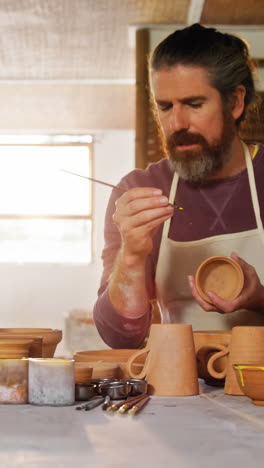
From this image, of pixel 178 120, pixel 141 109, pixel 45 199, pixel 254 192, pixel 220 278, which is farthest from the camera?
pixel 45 199

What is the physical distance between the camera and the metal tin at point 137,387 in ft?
4.26

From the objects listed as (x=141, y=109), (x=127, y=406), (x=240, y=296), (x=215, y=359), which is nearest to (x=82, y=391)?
(x=127, y=406)

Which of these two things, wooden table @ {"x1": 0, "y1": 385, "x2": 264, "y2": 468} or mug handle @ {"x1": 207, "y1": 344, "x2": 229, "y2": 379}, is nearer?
wooden table @ {"x1": 0, "y1": 385, "x2": 264, "y2": 468}

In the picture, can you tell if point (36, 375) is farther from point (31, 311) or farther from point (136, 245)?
point (31, 311)

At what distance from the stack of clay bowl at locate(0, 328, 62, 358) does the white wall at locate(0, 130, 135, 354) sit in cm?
620

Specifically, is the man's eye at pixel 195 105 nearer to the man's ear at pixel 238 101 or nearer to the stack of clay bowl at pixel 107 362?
the man's ear at pixel 238 101

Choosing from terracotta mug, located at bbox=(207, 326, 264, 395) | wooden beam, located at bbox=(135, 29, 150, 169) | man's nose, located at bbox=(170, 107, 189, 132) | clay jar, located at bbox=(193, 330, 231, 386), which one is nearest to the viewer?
terracotta mug, located at bbox=(207, 326, 264, 395)

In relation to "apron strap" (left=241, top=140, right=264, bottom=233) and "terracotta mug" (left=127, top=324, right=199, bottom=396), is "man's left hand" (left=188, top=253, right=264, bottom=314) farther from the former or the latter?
"apron strap" (left=241, top=140, right=264, bottom=233)

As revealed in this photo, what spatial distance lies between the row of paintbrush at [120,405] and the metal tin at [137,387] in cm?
4

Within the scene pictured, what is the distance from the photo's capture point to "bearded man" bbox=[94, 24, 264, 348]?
1.96m

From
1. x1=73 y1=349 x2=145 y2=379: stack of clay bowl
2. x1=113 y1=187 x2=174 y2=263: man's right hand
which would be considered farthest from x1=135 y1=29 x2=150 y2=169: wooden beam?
x1=73 y1=349 x2=145 y2=379: stack of clay bowl

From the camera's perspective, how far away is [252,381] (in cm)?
120

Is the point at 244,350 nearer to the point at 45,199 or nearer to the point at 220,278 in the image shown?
the point at 220,278

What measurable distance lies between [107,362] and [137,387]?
199 millimetres
